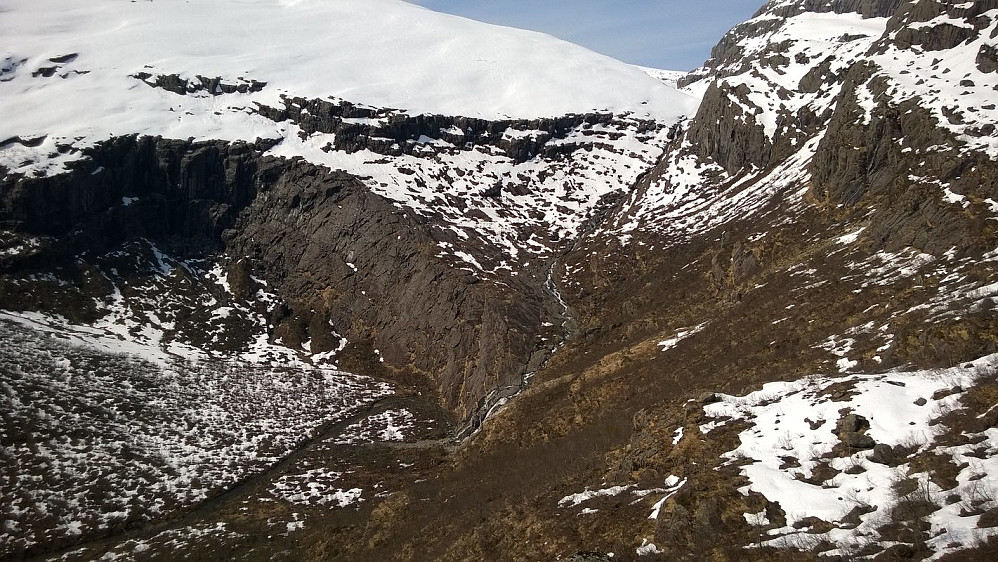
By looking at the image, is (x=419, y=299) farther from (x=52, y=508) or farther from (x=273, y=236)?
(x=52, y=508)

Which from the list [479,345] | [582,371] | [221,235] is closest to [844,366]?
[582,371]

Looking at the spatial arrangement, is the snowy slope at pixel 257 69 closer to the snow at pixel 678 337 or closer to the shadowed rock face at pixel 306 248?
the shadowed rock face at pixel 306 248

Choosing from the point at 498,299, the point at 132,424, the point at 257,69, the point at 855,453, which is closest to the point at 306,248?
the point at 498,299

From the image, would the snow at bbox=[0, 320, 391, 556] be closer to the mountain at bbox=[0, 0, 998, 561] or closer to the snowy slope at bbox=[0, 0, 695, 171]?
the mountain at bbox=[0, 0, 998, 561]

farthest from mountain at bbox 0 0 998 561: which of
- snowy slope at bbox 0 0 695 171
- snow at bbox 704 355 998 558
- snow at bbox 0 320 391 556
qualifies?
snowy slope at bbox 0 0 695 171

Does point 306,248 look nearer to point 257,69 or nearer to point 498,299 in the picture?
point 498,299

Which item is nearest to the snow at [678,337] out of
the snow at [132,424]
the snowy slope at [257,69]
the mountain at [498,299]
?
the mountain at [498,299]
